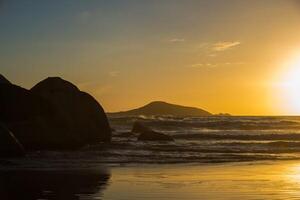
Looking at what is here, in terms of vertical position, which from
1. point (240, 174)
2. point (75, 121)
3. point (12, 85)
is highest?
point (12, 85)

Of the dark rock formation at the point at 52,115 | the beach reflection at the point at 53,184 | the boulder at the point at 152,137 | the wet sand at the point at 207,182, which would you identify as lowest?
the wet sand at the point at 207,182

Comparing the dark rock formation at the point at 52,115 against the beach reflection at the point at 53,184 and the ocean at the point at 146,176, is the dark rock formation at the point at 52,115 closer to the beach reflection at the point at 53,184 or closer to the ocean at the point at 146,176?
the ocean at the point at 146,176

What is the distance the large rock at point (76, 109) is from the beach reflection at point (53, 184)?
35.9 ft

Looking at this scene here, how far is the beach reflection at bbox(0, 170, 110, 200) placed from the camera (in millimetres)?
11891

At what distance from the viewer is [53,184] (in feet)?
45.8

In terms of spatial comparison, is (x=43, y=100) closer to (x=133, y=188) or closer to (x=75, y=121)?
(x=75, y=121)

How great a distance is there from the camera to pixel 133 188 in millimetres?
12922

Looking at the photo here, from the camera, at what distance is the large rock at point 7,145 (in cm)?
2103

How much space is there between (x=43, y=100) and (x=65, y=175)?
11778mm

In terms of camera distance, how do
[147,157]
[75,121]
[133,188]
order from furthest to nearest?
1. [75,121]
2. [147,157]
3. [133,188]

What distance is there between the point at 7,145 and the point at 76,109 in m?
8.15

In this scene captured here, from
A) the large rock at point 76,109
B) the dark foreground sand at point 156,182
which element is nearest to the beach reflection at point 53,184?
the dark foreground sand at point 156,182

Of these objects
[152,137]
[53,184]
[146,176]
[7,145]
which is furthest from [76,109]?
[53,184]

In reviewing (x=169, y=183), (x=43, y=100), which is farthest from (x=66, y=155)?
(x=169, y=183)
